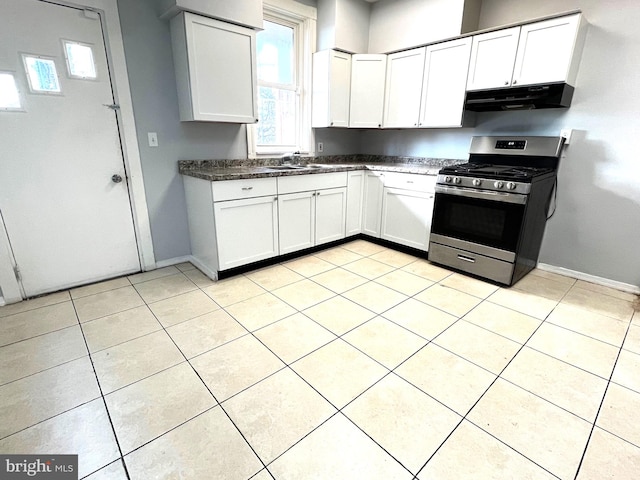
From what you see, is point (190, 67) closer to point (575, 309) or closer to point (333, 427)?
point (333, 427)

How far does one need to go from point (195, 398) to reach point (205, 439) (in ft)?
0.82

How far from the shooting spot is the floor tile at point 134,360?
164cm

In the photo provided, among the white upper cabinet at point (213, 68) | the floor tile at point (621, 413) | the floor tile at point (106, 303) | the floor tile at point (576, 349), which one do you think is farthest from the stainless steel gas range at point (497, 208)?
the floor tile at point (106, 303)

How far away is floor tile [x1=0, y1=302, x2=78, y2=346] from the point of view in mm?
2000

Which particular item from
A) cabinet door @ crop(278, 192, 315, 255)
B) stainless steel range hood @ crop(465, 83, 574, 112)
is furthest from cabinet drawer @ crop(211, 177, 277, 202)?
stainless steel range hood @ crop(465, 83, 574, 112)

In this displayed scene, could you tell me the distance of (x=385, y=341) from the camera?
1.96 m

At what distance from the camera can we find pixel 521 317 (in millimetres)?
2250

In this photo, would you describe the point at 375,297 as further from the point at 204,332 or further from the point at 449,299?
the point at 204,332

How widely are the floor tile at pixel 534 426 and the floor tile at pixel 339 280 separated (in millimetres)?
1316

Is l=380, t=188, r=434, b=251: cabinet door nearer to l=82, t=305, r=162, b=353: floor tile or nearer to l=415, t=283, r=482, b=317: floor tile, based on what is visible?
l=415, t=283, r=482, b=317: floor tile

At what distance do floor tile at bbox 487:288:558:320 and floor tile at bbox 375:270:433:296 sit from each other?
530mm

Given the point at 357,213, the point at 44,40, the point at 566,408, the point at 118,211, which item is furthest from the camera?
the point at 357,213

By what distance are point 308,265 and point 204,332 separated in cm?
132

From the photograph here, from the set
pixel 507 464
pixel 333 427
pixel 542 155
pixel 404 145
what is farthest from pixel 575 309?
pixel 404 145
